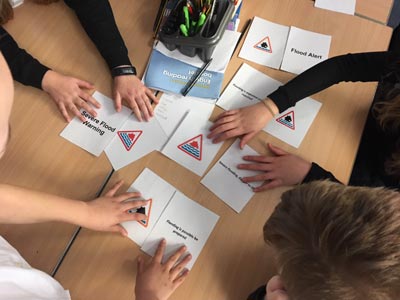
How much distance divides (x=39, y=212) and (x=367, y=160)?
3.19 ft

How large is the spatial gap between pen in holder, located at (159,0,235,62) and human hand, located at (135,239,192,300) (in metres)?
0.55

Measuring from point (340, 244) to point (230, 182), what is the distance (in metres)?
0.42

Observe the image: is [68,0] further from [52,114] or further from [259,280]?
[259,280]

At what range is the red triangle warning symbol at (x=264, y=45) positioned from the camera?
3.57 ft

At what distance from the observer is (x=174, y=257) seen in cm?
87

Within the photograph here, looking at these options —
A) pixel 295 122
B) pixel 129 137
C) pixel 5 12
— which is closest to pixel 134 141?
pixel 129 137

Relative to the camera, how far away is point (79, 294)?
85 centimetres

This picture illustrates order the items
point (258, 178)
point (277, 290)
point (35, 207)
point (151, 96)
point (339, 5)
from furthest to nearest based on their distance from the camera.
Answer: point (339, 5) → point (151, 96) → point (258, 178) → point (35, 207) → point (277, 290)

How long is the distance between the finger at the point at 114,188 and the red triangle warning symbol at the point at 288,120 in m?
0.47

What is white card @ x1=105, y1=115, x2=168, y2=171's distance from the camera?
965 millimetres

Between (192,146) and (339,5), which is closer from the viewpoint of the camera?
(192,146)

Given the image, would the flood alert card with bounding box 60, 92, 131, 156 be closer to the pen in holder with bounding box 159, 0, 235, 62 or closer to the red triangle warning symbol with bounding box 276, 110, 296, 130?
the pen in holder with bounding box 159, 0, 235, 62

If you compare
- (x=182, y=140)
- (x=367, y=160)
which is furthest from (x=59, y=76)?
(x=367, y=160)

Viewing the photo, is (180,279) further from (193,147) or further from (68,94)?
(68,94)
